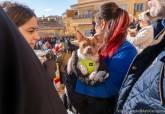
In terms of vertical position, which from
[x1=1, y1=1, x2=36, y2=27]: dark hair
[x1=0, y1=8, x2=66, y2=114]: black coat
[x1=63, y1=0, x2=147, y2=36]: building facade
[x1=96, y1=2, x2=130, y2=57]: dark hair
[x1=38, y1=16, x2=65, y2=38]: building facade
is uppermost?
[x1=0, y1=8, x2=66, y2=114]: black coat

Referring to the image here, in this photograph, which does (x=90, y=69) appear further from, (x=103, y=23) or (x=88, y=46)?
(x=103, y=23)

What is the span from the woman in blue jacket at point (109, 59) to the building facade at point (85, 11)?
134ft

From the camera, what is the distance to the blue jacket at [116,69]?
9.34 ft

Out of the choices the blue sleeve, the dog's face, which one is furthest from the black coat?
the dog's face

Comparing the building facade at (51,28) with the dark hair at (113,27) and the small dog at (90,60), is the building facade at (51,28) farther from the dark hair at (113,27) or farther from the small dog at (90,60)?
the dark hair at (113,27)

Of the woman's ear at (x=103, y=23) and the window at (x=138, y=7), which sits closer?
the woman's ear at (x=103, y=23)

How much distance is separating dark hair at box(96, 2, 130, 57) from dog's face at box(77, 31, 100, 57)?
7cm

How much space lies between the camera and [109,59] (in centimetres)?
290

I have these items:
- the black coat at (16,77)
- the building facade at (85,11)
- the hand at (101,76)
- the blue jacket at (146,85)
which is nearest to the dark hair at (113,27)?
the hand at (101,76)

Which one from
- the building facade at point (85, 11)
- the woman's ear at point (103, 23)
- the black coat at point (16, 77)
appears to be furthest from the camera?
the building facade at point (85, 11)

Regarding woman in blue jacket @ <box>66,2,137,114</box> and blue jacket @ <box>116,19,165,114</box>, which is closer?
blue jacket @ <box>116,19,165,114</box>

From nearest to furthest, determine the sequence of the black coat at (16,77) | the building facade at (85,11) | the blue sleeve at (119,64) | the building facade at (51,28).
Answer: the black coat at (16,77), the blue sleeve at (119,64), the building facade at (85,11), the building facade at (51,28)

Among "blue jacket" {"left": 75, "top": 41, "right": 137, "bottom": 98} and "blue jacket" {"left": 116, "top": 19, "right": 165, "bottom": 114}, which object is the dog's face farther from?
"blue jacket" {"left": 116, "top": 19, "right": 165, "bottom": 114}

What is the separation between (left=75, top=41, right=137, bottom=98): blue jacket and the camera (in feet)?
9.34
